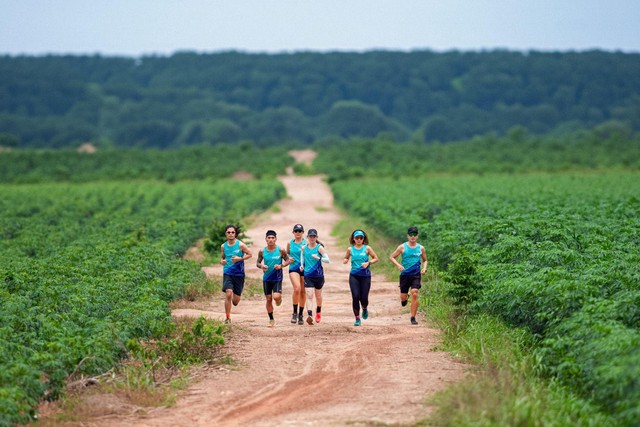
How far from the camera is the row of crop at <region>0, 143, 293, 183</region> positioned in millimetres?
63938

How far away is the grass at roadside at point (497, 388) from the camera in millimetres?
8446

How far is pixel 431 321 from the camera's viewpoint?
46.2 feet

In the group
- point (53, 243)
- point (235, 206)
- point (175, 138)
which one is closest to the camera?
point (53, 243)

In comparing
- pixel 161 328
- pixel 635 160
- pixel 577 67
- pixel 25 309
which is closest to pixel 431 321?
pixel 161 328

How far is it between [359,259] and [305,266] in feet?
2.86

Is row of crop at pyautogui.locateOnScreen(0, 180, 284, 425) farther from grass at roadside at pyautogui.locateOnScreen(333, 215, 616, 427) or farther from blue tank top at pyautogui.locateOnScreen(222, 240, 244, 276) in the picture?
grass at roadside at pyautogui.locateOnScreen(333, 215, 616, 427)

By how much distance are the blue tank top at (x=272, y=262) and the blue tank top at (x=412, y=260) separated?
1.95 metres

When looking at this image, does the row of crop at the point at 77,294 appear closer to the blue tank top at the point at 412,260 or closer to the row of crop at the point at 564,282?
the blue tank top at the point at 412,260

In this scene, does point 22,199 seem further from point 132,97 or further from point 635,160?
point 132,97

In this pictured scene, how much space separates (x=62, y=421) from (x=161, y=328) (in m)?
2.87

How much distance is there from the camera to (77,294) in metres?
12.7

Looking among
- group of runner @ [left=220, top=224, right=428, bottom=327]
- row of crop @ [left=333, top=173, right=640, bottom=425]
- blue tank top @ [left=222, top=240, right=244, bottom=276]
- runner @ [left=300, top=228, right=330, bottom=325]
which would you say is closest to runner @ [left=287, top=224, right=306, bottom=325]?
group of runner @ [left=220, top=224, right=428, bottom=327]

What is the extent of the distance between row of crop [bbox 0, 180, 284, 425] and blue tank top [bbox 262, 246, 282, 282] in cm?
171

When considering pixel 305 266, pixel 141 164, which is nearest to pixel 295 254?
pixel 305 266
